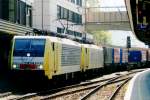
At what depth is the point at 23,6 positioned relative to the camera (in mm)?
37375

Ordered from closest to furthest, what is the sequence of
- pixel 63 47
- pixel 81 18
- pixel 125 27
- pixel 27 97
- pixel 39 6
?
pixel 27 97
pixel 63 47
pixel 39 6
pixel 125 27
pixel 81 18

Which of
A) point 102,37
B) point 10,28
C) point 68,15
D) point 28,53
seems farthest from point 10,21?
point 102,37

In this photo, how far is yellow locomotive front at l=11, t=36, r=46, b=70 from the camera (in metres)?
23.1

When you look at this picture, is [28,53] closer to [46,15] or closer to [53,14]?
[46,15]

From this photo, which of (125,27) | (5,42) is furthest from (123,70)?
(5,42)

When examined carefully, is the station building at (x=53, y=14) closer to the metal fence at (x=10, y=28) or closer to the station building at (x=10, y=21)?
the station building at (x=10, y=21)

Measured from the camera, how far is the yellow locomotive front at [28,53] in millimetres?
23141

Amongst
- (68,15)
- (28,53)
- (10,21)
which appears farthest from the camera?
(68,15)

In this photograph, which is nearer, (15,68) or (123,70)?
(15,68)

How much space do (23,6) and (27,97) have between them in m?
18.0

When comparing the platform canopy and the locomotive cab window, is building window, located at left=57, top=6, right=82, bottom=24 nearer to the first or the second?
the platform canopy

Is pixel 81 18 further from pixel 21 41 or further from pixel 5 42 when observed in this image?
→ pixel 21 41

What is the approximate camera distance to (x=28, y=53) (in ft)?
77.5

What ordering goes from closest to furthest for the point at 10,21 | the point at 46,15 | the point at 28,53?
the point at 28,53
the point at 10,21
the point at 46,15
